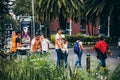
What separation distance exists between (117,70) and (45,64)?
192 centimetres

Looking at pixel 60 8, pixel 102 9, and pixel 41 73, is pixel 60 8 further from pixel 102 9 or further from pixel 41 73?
pixel 41 73

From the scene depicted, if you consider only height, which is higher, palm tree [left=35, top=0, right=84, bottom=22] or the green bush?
palm tree [left=35, top=0, right=84, bottom=22]

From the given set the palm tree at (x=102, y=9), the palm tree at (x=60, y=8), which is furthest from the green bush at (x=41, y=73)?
the palm tree at (x=60, y=8)

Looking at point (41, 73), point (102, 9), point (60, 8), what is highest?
point (60, 8)

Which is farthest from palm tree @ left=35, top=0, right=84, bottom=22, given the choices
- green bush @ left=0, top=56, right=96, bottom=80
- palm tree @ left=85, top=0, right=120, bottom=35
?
green bush @ left=0, top=56, right=96, bottom=80

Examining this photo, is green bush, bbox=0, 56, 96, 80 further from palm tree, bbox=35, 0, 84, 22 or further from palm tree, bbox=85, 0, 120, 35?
palm tree, bbox=35, 0, 84, 22

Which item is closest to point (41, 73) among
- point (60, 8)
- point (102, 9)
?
point (102, 9)

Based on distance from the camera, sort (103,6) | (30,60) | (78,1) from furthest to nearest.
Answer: (78,1) < (103,6) < (30,60)

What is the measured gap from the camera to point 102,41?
64.5 feet

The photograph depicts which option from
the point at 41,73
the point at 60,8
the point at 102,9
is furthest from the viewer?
the point at 60,8

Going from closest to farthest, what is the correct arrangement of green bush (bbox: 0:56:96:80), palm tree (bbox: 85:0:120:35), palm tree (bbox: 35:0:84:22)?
green bush (bbox: 0:56:96:80)
palm tree (bbox: 85:0:120:35)
palm tree (bbox: 35:0:84:22)

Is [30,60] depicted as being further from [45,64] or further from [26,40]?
[26,40]

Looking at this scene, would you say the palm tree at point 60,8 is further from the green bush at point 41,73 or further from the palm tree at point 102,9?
the green bush at point 41,73

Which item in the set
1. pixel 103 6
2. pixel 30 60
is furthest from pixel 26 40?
pixel 30 60
